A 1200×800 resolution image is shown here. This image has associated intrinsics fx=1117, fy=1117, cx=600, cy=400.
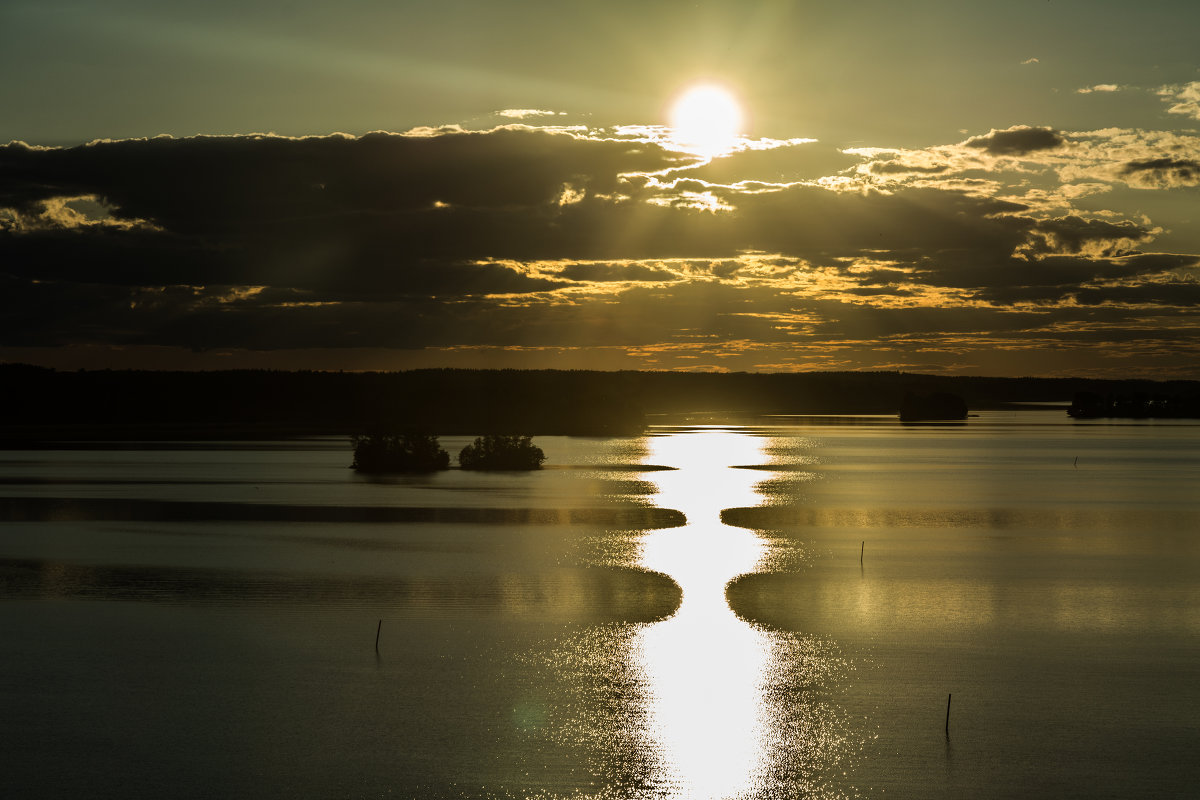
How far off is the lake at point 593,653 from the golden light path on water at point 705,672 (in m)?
0.09

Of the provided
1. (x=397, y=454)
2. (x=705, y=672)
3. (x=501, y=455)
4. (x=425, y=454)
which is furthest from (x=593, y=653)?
(x=501, y=455)

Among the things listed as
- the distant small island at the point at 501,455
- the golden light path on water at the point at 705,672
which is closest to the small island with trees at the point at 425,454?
the distant small island at the point at 501,455

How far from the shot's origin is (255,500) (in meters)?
61.6

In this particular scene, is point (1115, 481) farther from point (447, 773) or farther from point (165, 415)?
point (165, 415)

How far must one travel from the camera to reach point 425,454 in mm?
86562

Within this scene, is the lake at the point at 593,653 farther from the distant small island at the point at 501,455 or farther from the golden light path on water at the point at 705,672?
the distant small island at the point at 501,455

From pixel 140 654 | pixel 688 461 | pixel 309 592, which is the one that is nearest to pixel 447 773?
pixel 140 654

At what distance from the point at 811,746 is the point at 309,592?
1815 cm

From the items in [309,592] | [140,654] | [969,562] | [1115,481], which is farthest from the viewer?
[1115,481]

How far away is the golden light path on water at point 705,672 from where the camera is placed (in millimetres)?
17766

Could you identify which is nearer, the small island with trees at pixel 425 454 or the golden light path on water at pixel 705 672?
the golden light path on water at pixel 705 672

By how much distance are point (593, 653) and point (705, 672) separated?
2.81 m

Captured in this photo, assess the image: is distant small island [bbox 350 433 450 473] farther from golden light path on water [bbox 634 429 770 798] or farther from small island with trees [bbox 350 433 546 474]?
golden light path on water [bbox 634 429 770 798]

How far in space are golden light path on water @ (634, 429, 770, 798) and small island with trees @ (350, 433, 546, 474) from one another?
1562 inches
